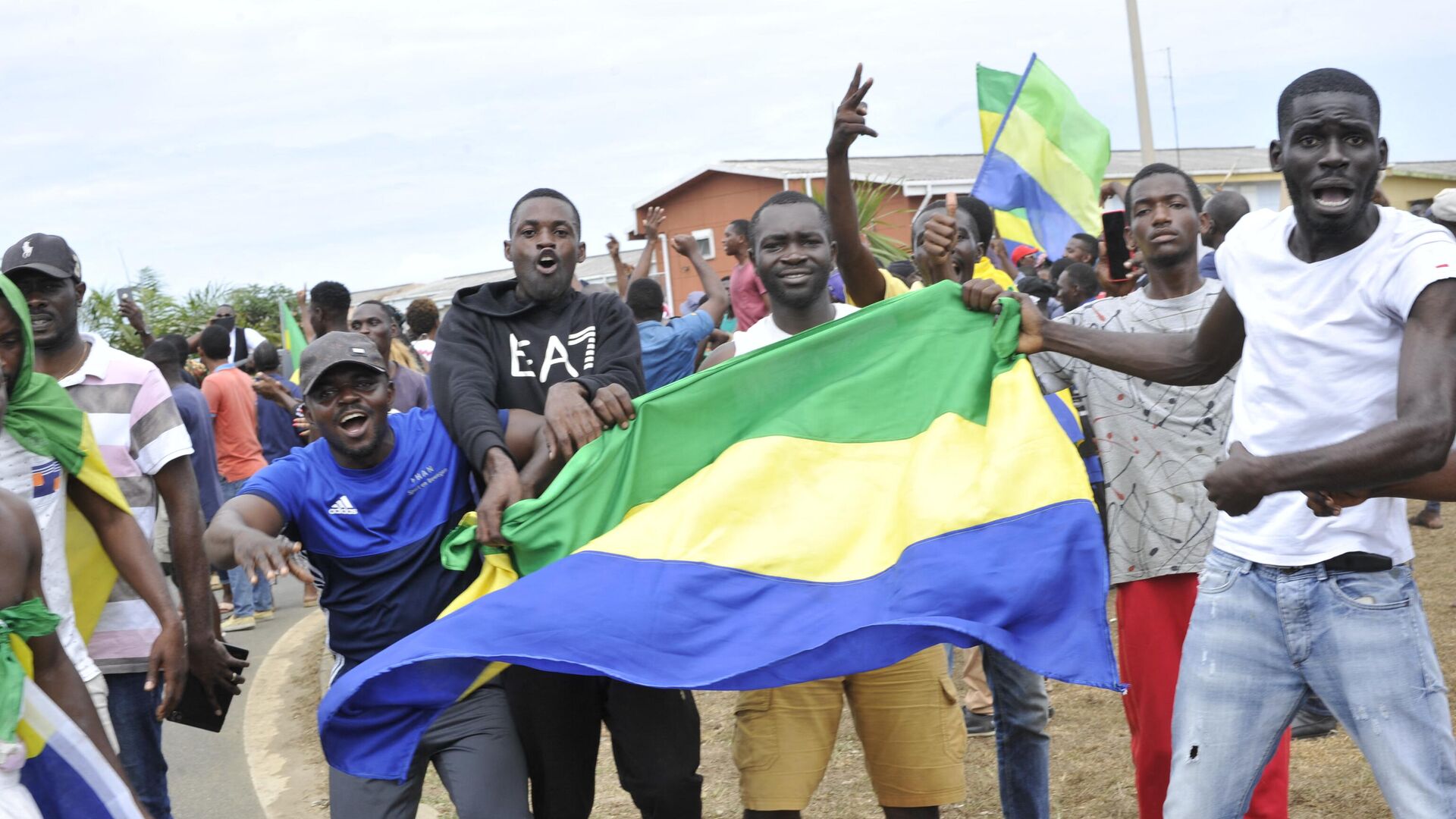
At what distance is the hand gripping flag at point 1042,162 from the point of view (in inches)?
396

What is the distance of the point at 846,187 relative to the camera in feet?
16.2

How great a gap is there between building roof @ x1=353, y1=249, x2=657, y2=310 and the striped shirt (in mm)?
35399

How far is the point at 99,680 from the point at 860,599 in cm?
237

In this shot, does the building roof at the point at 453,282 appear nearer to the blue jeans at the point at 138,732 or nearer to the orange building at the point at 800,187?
the orange building at the point at 800,187

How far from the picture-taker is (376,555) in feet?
13.6

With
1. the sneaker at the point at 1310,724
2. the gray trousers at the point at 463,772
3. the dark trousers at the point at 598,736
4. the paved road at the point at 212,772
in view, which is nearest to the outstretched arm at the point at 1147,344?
the dark trousers at the point at 598,736

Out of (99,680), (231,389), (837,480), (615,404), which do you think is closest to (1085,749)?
(837,480)

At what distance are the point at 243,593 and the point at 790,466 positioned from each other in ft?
27.7

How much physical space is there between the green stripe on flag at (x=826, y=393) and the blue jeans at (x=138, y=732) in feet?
5.74

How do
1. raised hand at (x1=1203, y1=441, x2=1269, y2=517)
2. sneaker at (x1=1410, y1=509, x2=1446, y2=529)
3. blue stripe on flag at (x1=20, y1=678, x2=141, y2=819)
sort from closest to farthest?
raised hand at (x1=1203, y1=441, x2=1269, y2=517)
blue stripe on flag at (x1=20, y1=678, x2=141, y2=819)
sneaker at (x1=1410, y1=509, x2=1446, y2=529)

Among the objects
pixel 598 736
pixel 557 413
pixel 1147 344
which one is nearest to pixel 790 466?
pixel 557 413

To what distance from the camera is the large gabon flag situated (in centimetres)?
391

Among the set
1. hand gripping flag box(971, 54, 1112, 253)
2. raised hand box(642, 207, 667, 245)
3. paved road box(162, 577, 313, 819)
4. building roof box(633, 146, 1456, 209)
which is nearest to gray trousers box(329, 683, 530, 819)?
paved road box(162, 577, 313, 819)

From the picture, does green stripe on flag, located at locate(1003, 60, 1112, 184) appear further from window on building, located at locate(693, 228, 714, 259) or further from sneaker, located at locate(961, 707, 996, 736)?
window on building, located at locate(693, 228, 714, 259)
